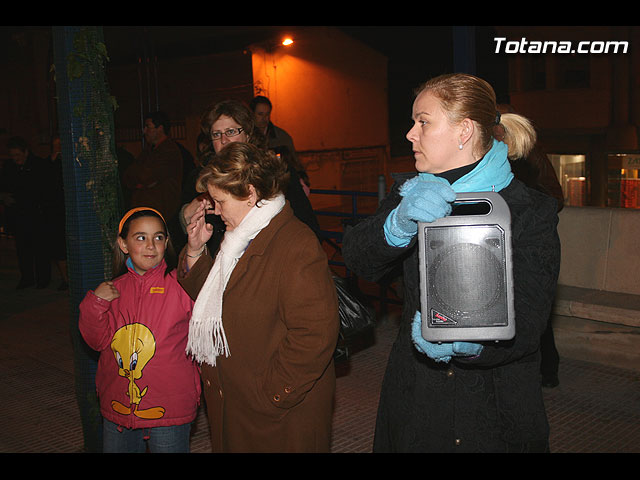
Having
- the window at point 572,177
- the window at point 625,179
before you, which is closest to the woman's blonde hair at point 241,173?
the window at point 625,179

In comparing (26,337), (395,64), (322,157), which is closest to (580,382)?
(26,337)

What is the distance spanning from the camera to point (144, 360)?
10.5 feet

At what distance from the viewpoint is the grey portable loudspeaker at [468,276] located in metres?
1.85

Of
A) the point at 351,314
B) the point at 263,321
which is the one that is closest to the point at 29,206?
the point at 351,314

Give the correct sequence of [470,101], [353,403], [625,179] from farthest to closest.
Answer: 1. [625,179]
2. [353,403]
3. [470,101]

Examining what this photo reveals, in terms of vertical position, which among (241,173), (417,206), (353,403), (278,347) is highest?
(241,173)

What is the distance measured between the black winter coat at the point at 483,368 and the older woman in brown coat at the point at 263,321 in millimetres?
425

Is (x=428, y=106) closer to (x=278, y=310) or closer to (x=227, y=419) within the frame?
(x=278, y=310)

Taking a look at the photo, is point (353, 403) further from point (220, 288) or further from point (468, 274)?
point (468, 274)

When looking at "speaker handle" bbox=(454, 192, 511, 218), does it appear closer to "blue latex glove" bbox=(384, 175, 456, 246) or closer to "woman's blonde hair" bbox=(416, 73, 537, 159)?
"blue latex glove" bbox=(384, 175, 456, 246)

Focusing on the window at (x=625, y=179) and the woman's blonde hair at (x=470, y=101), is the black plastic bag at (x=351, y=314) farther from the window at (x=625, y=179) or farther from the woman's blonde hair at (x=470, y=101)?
the window at (x=625, y=179)

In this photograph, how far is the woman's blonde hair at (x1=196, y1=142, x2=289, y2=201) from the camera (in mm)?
2723

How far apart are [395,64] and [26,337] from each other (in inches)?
920

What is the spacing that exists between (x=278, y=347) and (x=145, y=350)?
34.3 inches
